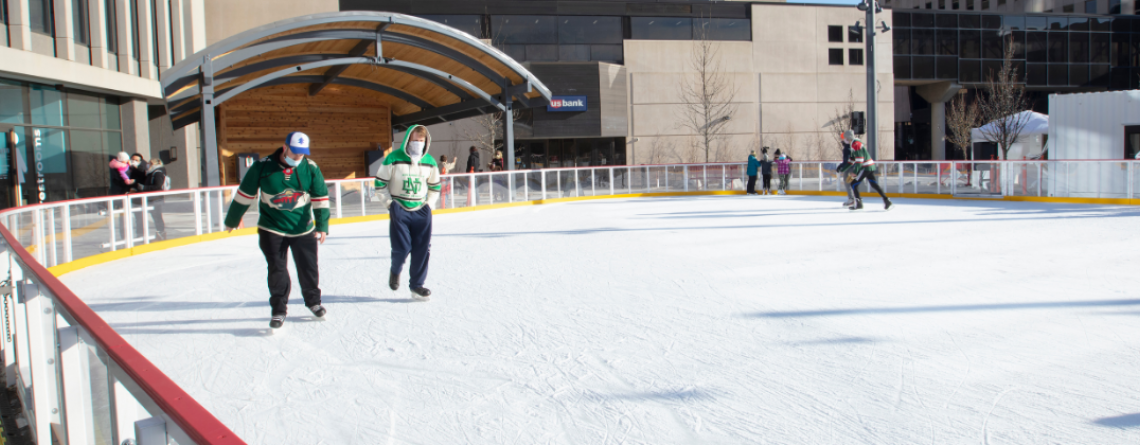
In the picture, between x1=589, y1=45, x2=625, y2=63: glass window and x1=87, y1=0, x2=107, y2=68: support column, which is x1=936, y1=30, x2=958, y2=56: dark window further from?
x1=87, y1=0, x2=107, y2=68: support column

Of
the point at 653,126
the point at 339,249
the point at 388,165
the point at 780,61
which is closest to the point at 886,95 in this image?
the point at 780,61

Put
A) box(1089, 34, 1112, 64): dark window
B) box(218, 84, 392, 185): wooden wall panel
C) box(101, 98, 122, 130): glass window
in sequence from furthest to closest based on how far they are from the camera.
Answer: box(1089, 34, 1112, 64): dark window < box(218, 84, 392, 185): wooden wall panel < box(101, 98, 122, 130): glass window

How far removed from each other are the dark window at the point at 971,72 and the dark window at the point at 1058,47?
4298 millimetres

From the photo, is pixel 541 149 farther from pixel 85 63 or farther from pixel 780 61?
pixel 85 63

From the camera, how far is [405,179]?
19.7ft

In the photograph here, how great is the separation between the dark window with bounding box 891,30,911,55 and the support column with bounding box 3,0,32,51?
35.8 meters

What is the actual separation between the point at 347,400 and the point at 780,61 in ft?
115

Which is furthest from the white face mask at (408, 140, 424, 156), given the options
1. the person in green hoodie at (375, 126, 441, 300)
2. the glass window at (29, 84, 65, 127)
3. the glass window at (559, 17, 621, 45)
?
the glass window at (559, 17, 621, 45)

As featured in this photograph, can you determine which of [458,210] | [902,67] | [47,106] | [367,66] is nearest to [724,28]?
[902,67]

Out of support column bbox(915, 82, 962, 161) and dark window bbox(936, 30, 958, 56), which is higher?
dark window bbox(936, 30, 958, 56)

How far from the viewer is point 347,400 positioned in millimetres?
3719

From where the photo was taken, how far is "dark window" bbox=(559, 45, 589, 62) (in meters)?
32.3

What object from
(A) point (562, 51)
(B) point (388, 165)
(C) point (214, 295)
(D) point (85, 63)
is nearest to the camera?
(B) point (388, 165)

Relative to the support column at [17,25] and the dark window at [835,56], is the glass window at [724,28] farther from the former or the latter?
the support column at [17,25]
